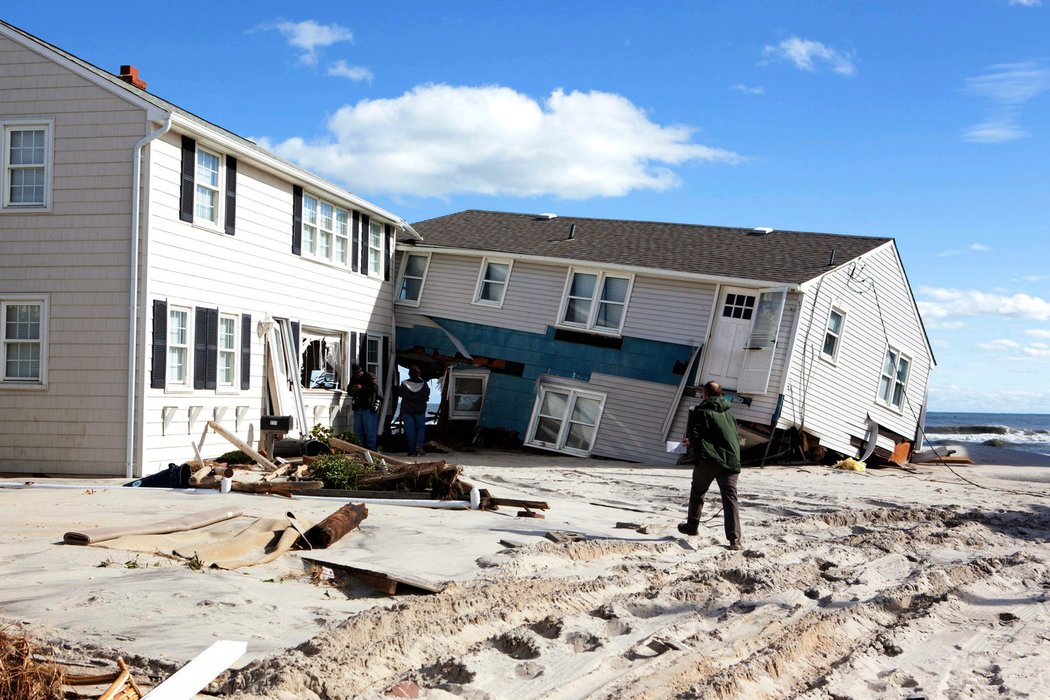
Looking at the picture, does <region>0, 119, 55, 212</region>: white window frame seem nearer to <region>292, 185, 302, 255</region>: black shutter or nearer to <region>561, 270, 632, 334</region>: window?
<region>292, 185, 302, 255</region>: black shutter

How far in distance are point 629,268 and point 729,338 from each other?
297 cm

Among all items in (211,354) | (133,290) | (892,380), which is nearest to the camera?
(133,290)

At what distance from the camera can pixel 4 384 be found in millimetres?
16000

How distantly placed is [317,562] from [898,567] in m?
5.99

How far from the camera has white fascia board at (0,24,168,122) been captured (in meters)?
15.8

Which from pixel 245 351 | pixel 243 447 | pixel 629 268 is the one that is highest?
pixel 629 268

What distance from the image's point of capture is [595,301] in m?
23.8

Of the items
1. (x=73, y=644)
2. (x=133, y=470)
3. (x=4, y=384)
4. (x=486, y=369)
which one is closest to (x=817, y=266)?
(x=486, y=369)

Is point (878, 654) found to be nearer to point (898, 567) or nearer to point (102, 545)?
point (898, 567)

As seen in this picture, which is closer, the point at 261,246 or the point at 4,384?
the point at 4,384

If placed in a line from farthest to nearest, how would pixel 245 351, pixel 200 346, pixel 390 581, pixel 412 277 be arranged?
pixel 412 277 → pixel 245 351 → pixel 200 346 → pixel 390 581

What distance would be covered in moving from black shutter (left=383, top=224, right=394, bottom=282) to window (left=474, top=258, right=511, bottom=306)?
2450mm

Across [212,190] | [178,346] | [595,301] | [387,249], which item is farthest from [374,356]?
[178,346]

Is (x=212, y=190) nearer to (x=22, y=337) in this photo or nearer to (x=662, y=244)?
(x=22, y=337)
